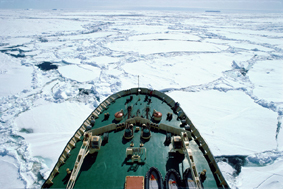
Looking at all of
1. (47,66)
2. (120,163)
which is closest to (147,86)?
(120,163)

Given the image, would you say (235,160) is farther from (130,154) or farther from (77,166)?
(77,166)

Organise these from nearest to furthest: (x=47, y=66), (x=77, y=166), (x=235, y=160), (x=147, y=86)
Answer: (x=77, y=166), (x=235, y=160), (x=147, y=86), (x=47, y=66)

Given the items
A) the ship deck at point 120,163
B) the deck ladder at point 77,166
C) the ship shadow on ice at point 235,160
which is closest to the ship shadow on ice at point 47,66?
the ship deck at point 120,163

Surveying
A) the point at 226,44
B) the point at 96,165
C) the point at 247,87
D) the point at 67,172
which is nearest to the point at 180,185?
the point at 96,165

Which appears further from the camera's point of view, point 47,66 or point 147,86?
point 47,66

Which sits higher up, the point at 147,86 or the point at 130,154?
the point at 147,86

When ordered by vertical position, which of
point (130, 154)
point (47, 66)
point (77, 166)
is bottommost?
point (77, 166)

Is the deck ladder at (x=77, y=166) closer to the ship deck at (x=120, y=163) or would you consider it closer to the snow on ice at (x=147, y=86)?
the ship deck at (x=120, y=163)
